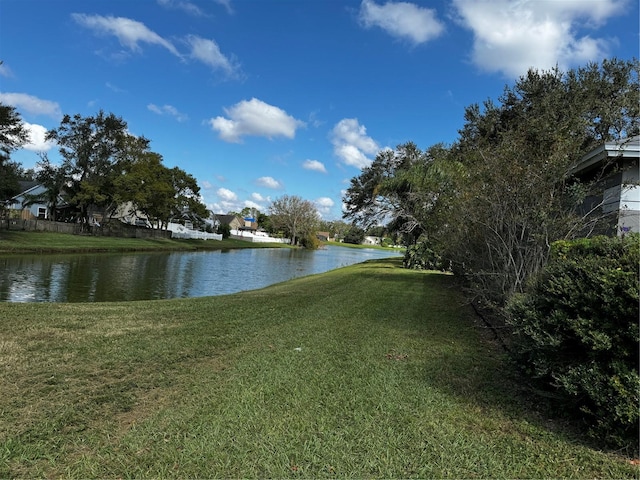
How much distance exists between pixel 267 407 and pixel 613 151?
24.7ft

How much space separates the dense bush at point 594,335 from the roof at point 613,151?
15.6 ft

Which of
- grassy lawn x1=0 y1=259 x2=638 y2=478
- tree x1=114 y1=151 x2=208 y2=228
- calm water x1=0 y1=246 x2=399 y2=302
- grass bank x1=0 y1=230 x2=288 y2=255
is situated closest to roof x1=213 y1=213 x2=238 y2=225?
tree x1=114 y1=151 x2=208 y2=228

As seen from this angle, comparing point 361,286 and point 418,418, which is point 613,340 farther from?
point 361,286

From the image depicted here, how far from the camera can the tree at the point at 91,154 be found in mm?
40062

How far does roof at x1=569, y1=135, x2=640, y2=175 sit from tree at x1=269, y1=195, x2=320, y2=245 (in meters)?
69.7

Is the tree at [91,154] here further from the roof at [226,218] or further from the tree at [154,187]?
the roof at [226,218]

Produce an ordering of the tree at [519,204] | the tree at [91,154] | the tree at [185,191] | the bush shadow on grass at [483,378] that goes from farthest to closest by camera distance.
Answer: the tree at [185,191]
the tree at [91,154]
the tree at [519,204]
the bush shadow on grass at [483,378]

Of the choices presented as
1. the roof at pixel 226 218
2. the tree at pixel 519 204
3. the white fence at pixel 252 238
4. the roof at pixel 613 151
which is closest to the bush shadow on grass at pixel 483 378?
the tree at pixel 519 204

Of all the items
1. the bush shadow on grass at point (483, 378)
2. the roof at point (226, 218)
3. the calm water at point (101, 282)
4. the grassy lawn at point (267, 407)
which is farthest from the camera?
the roof at point (226, 218)

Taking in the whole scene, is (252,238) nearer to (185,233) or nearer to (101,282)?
(185,233)

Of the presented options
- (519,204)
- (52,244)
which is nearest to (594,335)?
(519,204)

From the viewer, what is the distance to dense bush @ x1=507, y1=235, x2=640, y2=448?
2.96 meters

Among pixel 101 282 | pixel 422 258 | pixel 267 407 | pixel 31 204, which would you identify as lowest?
pixel 101 282

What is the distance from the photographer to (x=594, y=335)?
3.08 meters
